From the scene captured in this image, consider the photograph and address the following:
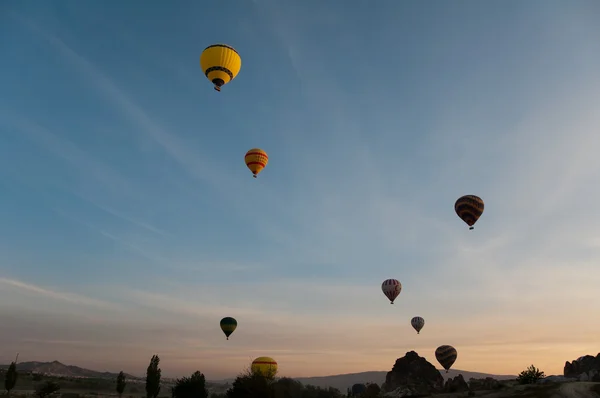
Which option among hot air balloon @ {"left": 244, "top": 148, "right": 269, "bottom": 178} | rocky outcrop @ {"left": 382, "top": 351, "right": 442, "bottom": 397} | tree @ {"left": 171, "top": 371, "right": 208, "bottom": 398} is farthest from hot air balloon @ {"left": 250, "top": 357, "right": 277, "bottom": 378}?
rocky outcrop @ {"left": 382, "top": 351, "right": 442, "bottom": 397}

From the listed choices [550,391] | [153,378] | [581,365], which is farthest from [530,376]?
[153,378]

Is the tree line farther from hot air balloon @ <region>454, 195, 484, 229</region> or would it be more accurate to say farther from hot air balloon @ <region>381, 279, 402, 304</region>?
hot air balloon @ <region>454, 195, 484, 229</region>

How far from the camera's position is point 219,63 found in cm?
5241

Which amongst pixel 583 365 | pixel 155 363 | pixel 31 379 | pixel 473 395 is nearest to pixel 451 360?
pixel 583 365

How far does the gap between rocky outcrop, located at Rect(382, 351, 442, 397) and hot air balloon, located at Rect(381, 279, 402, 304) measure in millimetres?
33609

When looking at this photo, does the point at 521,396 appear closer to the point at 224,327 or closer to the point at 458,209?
the point at 458,209

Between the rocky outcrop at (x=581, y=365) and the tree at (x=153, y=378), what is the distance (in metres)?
71.8

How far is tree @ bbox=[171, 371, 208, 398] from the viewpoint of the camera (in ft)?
186

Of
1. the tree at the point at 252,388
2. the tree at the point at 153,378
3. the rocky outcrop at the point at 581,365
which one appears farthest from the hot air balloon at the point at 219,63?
the rocky outcrop at the point at 581,365

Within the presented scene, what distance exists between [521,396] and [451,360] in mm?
42106

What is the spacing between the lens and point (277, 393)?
151 ft

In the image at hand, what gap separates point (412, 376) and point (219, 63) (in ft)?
294

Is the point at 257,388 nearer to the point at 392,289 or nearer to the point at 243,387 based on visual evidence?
the point at 243,387

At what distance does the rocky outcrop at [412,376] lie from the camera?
103 meters
